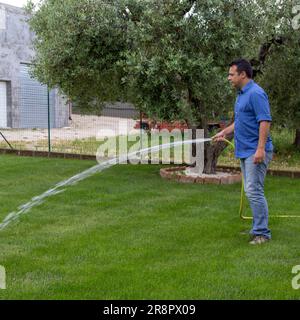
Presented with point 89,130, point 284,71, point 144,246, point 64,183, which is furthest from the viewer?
point 89,130

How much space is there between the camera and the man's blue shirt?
554 cm

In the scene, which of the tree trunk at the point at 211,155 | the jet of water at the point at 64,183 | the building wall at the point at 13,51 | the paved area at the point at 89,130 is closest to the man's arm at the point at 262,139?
the jet of water at the point at 64,183

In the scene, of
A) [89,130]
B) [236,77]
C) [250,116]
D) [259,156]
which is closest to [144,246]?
[259,156]

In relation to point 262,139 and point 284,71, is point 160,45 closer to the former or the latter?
point 284,71

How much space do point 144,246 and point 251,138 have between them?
159cm

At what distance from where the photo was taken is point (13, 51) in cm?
2439

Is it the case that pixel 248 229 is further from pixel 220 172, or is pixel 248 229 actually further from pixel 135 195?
pixel 220 172

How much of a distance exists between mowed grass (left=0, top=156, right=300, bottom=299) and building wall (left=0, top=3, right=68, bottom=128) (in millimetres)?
15459

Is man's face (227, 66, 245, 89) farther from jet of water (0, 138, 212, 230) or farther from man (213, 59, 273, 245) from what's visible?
jet of water (0, 138, 212, 230)

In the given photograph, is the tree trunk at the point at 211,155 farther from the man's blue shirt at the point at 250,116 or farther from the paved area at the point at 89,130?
the paved area at the point at 89,130

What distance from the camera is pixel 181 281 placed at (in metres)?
4.59

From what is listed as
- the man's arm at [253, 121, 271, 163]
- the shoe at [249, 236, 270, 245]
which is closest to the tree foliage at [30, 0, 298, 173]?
the man's arm at [253, 121, 271, 163]

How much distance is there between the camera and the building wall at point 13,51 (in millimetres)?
23672
